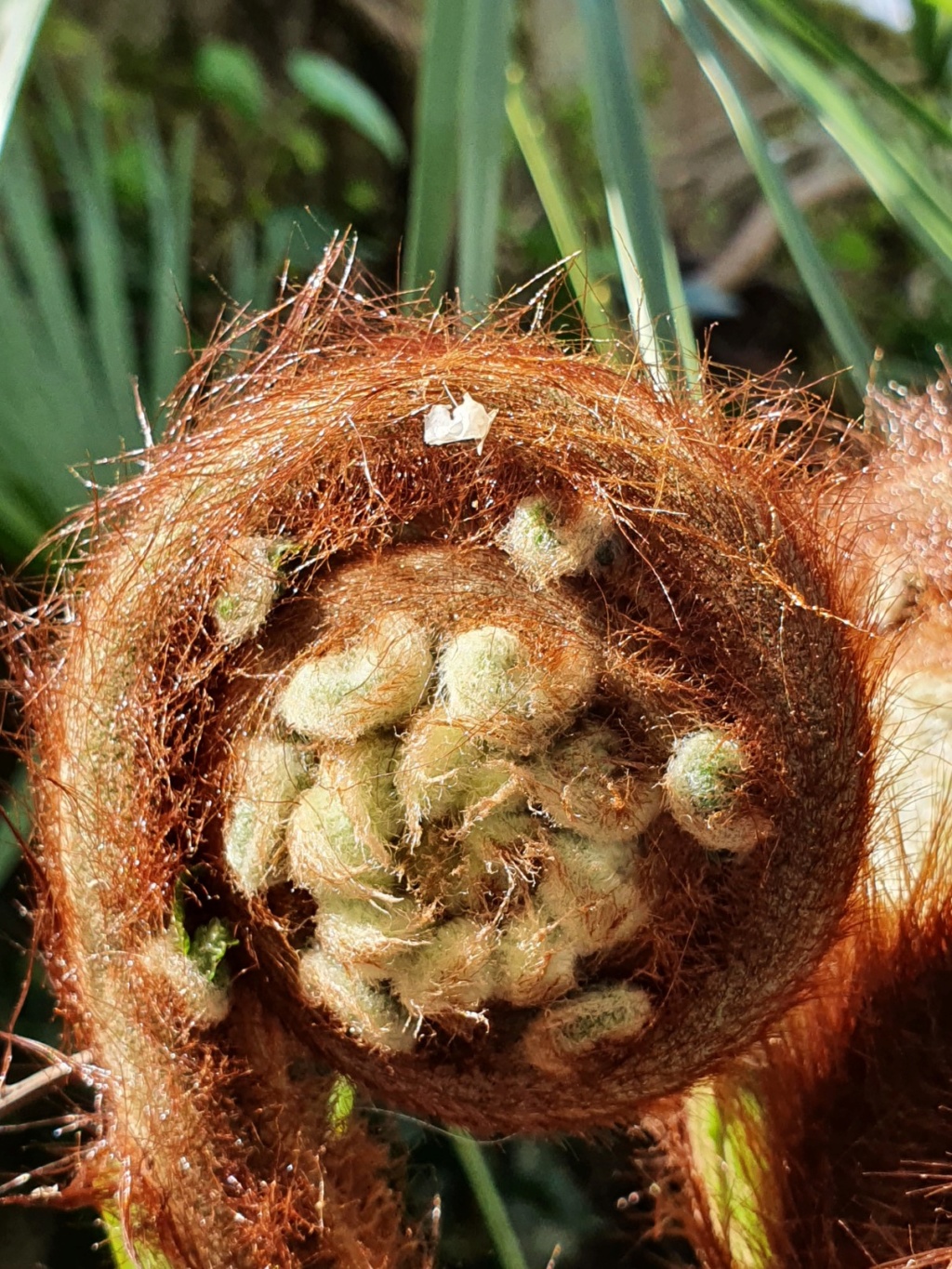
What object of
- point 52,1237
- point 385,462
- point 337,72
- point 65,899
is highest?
point 337,72

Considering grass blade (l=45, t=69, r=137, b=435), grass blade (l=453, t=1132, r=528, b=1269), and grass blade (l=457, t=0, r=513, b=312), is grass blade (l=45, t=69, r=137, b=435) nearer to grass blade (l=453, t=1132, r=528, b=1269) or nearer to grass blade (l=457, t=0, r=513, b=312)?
grass blade (l=457, t=0, r=513, b=312)

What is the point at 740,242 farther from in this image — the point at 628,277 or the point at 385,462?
the point at 385,462

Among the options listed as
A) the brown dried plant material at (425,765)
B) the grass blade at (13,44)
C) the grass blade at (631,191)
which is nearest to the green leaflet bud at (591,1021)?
the brown dried plant material at (425,765)

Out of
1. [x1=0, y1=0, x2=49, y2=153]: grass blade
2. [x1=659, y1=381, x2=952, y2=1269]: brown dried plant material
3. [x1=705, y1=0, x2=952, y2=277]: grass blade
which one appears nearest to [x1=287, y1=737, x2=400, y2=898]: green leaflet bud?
[x1=659, y1=381, x2=952, y2=1269]: brown dried plant material

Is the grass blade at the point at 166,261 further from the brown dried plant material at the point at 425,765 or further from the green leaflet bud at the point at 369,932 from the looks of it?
the green leaflet bud at the point at 369,932

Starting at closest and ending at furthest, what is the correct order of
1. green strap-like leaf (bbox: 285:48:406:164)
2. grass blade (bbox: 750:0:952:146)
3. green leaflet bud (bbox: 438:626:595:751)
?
green leaflet bud (bbox: 438:626:595:751)
grass blade (bbox: 750:0:952:146)
green strap-like leaf (bbox: 285:48:406:164)

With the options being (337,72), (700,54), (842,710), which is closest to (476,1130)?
(842,710)
